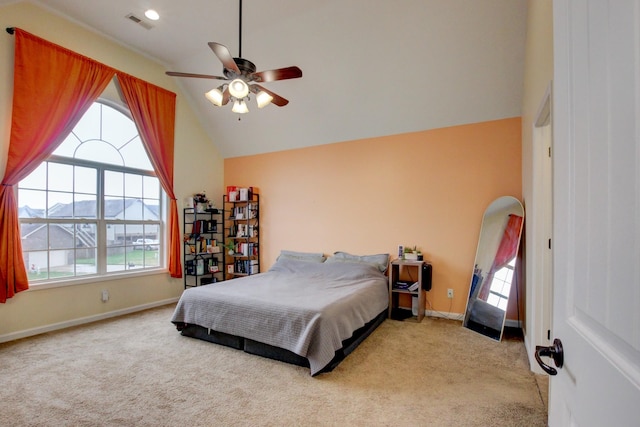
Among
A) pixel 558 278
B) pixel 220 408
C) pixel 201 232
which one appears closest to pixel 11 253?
pixel 201 232

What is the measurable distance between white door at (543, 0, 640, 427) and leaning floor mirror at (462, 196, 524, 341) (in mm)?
2906

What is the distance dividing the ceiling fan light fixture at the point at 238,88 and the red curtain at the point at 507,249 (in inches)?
126

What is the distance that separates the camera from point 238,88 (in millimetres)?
2645

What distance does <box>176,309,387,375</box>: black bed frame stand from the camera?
2701 mm

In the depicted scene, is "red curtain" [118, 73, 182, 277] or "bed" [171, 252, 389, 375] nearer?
"bed" [171, 252, 389, 375]

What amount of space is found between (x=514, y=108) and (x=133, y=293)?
5.56 m

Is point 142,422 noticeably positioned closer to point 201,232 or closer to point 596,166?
point 596,166

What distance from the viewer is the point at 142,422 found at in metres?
1.93

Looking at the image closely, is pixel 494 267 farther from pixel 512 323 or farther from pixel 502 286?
pixel 512 323

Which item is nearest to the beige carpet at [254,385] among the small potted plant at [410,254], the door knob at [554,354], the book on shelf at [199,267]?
the small potted plant at [410,254]

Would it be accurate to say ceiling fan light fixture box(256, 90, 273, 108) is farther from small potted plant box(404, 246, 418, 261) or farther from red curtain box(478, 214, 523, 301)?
red curtain box(478, 214, 523, 301)

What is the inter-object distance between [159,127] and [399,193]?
368 cm

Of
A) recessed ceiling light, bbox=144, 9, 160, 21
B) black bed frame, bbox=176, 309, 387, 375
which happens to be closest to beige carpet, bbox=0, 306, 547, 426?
black bed frame, bbox=176, 309, 387, 375

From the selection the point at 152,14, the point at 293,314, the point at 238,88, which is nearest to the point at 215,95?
the point at 238,88
